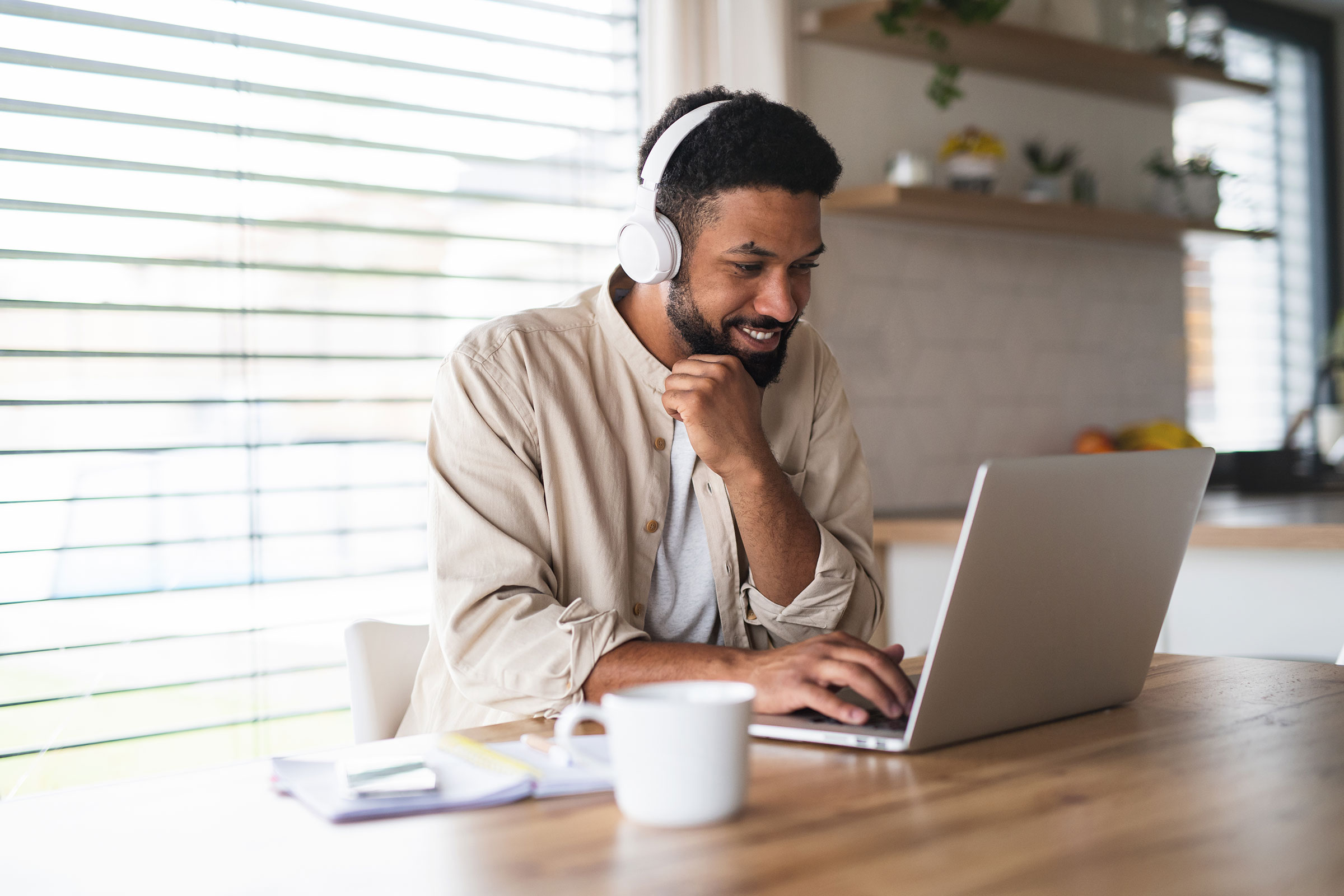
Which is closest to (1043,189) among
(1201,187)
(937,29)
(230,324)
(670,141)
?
(937,29)

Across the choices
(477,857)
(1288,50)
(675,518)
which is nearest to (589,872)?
(477,857)

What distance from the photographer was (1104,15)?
3.53 m

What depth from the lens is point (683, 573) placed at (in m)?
1.55

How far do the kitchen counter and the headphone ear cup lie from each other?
56 cm

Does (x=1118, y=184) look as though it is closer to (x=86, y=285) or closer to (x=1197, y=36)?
(x=1197, y=36)

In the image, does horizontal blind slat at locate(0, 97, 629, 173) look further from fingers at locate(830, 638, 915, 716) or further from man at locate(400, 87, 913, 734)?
fingers at locate(830, 638, 915, 716)

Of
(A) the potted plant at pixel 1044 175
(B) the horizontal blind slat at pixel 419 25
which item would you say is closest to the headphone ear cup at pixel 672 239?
(B) the horizontal blind slat at pixel 419 25

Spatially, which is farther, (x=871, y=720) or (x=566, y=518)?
(x=566, y=518)

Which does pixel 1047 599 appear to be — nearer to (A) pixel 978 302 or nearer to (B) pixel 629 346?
(B) pixel 629 346

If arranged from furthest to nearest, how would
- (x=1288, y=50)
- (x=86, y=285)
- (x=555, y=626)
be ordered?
(x=1288, y=50), (x=86, y=285), (x=555, y=626)

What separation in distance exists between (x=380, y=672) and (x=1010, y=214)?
2.15 metres

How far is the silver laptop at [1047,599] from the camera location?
904 mm

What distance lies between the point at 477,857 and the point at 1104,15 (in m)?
3.44

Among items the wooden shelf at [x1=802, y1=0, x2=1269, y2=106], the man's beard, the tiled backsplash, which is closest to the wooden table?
the man's beard
